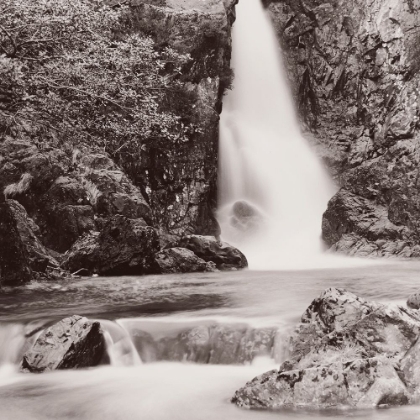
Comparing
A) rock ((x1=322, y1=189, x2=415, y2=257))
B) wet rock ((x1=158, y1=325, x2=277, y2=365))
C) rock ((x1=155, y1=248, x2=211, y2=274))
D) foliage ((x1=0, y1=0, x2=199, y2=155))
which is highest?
foliage ((x1=0, y1=0, x2=199, y2=155))

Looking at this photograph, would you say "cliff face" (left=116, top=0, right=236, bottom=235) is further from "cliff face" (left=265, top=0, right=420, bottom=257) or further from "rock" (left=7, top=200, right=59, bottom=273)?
"rock" (left=7, top=200, right=59, bottom=273)

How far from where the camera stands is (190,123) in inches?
922

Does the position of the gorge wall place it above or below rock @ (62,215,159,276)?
above

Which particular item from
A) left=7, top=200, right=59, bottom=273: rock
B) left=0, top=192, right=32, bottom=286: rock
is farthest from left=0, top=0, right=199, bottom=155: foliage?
left=7, top=200, right=59, bottom=273: rock

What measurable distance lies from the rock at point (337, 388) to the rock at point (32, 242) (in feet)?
33.5

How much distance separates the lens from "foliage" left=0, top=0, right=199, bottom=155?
34.7ft

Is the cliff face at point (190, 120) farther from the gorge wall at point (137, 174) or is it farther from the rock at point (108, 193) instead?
the rock at point (108, 193)

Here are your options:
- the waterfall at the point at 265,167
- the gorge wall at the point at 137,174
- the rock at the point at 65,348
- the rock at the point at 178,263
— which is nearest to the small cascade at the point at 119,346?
the rock at the point at 65,348

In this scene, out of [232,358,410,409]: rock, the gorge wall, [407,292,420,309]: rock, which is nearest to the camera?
[232,358,410,409]: rock

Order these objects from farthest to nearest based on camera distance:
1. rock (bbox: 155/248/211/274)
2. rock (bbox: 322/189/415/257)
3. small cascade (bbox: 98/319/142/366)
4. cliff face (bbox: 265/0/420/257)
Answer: cliff face (bbox: 265/0/420/257) → rock (bbox: 322/189/415/257) → rock (bbox: 155/248/211/274) → small cascade (bbox: 98/319/142/366)

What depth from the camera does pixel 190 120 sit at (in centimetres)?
2348

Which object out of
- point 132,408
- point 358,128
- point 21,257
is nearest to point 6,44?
point 21,257

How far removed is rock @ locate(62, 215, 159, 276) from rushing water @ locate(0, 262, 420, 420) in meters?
1.84

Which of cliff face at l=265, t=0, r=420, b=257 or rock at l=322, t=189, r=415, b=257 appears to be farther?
cliff face at l=265, t=0, r=420, b=257
